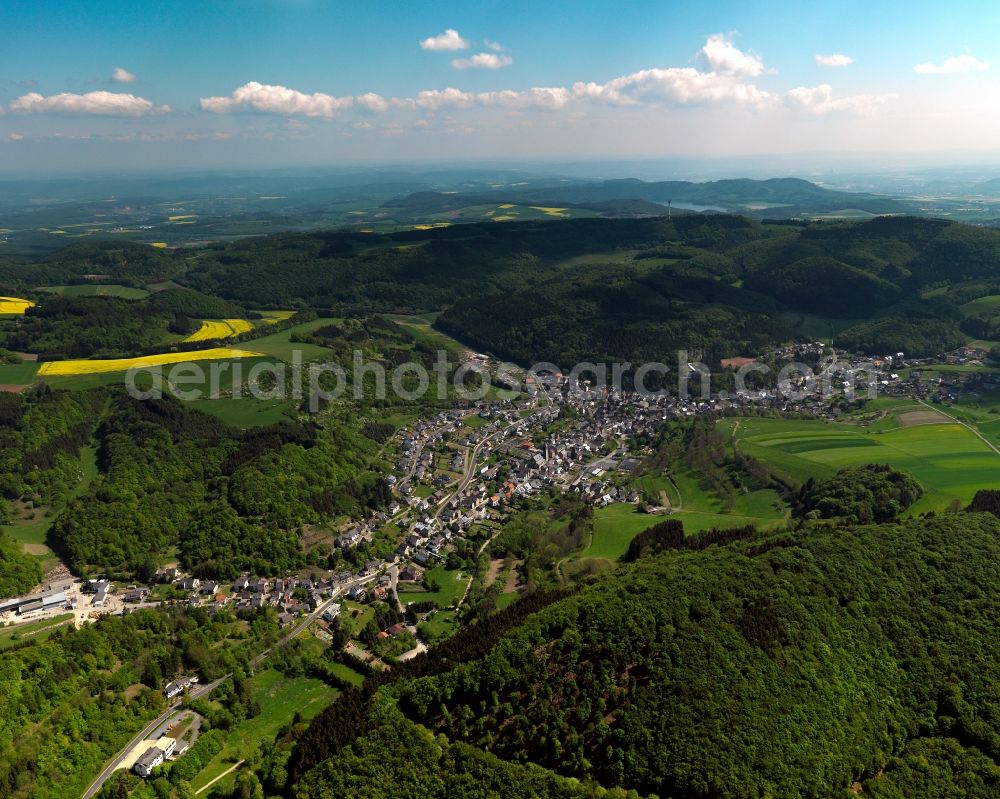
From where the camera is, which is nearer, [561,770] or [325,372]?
[561,770]

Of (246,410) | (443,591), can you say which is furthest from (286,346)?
(443,591)

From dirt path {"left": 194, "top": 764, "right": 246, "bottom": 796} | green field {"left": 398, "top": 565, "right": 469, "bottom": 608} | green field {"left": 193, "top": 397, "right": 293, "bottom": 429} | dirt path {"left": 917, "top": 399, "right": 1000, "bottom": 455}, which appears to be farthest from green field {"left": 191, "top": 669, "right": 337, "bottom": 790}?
dirt path {"left": 917, "top": 399, "right": 1000, "bottom": 455}

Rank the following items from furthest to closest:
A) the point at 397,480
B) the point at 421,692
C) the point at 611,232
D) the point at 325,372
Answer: the point at 611,232 < the point at 325,372 < the point at 397,480 < the point at 421,692

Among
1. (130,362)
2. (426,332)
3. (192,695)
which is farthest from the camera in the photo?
(426,332)

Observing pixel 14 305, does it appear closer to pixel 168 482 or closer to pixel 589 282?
pixel 168 482

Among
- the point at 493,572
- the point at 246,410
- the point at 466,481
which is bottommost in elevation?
the point at 493,572

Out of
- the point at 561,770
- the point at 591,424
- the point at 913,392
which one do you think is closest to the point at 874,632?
the point at 561,770

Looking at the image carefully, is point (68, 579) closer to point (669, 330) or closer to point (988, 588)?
point (988, 588)

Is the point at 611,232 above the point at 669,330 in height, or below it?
above
